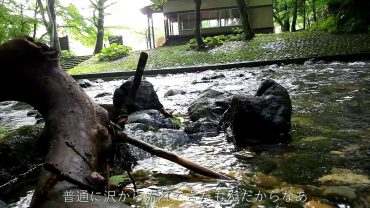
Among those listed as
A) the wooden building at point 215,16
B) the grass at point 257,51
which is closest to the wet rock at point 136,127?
the grass at point 257,51

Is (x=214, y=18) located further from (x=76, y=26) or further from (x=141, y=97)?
(x=141, y=97)

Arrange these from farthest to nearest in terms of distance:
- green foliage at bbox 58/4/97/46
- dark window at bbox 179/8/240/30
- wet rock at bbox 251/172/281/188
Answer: dark window at bbox 179/8/240/30 < green foliage at bbox 58/4/97/46 < wet rock at bbox 251/172/281/188

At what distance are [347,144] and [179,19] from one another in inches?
1186

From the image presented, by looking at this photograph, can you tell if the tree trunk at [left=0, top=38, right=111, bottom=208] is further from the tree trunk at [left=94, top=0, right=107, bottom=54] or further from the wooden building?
the tree trunk at [left=94, top=0, right=107, bottom=54]

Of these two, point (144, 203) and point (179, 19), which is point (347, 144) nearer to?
point (144, 203)

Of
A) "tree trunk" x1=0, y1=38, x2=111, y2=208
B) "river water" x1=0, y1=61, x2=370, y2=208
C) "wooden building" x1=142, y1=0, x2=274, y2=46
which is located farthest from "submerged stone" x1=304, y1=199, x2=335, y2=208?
"wooden building" x1=142, y1=0, x2=274, y2=46

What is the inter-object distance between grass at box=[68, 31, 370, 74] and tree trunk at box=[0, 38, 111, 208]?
15.1 meters

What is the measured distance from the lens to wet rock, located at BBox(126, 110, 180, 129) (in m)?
5.08

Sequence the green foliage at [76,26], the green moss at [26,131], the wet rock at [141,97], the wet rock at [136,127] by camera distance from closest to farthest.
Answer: the green moss at [26,131]
the wet rock at [136,127]
the wet rock at [141,97]
the green foliage at [76,26]

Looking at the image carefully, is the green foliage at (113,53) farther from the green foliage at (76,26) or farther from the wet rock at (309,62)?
the wet rock at (309,62)

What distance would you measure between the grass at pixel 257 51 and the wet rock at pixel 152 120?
12.6 meters

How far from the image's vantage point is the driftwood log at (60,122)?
6.11 ft

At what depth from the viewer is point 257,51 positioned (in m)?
18.3

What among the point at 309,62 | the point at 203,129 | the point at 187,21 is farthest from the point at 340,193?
the point at 187,21
